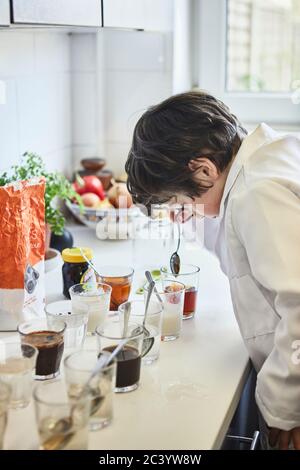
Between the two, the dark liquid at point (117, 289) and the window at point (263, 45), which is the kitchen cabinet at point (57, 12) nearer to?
the dark liquid at point (117, 289)

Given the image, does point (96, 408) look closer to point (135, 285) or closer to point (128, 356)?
point (128, 356)

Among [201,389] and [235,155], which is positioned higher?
[235,155]

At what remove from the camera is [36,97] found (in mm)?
1961

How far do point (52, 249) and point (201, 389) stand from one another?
0.72 meters

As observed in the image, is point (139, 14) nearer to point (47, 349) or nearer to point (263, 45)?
point (263, 45)

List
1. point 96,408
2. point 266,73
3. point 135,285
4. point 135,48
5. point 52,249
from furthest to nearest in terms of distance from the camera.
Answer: point 266,73
point 135,48
point 52,249
point 135,285
point 96,408

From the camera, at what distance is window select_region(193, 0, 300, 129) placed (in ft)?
7.70

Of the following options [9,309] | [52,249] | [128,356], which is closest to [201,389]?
[128,356]

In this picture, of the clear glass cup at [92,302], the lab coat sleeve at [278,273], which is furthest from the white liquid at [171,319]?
the lab coat sleeve at [278,273]

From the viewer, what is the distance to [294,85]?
93.6 inches

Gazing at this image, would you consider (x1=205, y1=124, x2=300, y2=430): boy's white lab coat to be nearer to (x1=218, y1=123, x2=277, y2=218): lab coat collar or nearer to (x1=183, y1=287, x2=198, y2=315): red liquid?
(x1=218, y1=123, x2=277, y2=218): lab coat collar

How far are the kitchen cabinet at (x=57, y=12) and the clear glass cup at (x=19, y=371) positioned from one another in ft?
1.74

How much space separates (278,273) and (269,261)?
3cm

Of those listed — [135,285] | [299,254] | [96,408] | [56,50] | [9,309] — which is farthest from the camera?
[56,50]
